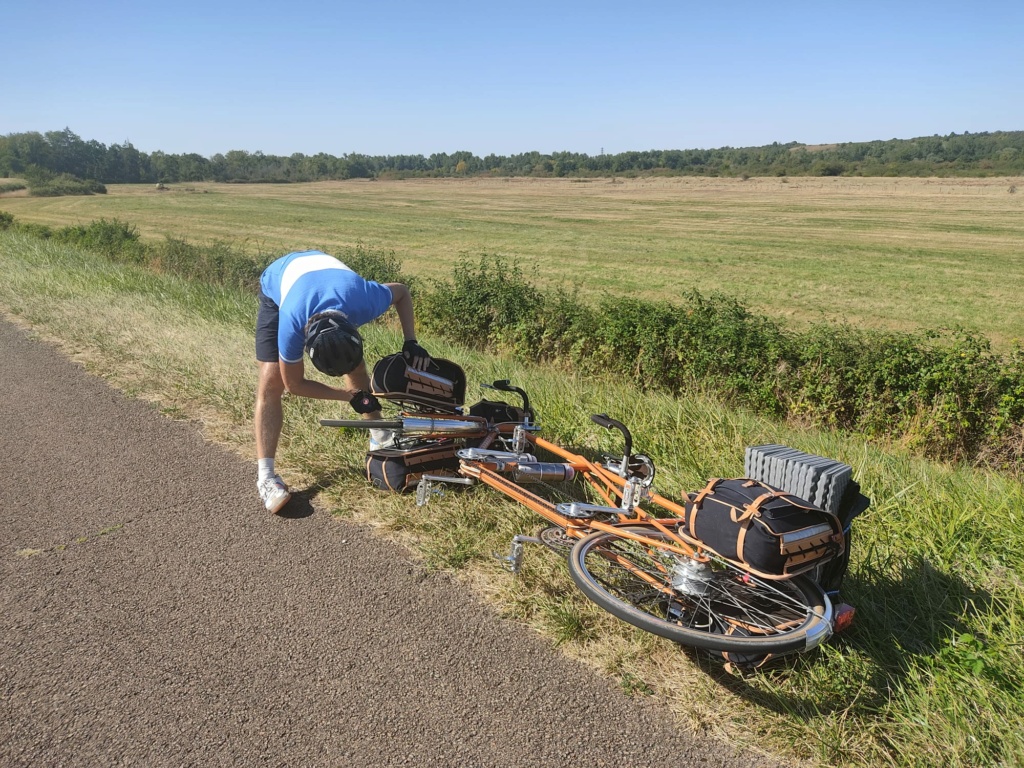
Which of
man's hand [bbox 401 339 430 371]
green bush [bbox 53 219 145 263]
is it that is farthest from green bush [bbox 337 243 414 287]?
man's hand [bbox 401 339 430 371]

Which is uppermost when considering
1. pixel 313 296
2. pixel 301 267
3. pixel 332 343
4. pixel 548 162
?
pixel 301 267

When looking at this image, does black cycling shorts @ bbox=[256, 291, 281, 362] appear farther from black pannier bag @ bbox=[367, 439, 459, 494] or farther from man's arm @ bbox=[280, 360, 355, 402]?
black pannier bag @ bbox=[367, 439, 459, 494]

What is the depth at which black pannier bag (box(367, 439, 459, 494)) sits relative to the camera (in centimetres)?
449

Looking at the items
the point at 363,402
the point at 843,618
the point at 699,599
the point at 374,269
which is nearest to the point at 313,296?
the point at 363,402

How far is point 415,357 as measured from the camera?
4.61 meters

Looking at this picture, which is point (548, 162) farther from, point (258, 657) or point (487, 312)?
point (258, 657)

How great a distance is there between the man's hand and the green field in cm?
1366

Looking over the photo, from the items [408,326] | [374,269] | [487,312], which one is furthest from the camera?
[374,269]

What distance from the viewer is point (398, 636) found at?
320cm

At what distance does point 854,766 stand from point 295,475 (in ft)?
12.0

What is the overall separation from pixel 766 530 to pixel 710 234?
130 feet

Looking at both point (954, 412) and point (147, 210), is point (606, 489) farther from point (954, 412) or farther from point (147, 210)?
point (147, 210)

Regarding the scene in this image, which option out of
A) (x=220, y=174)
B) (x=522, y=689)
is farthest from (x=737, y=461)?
(x=220, y=174)

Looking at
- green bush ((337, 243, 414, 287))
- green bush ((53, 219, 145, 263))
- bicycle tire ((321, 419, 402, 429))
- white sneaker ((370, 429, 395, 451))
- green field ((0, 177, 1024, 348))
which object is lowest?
green field ((0, 177, 1024, 348))
